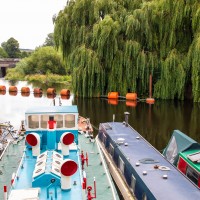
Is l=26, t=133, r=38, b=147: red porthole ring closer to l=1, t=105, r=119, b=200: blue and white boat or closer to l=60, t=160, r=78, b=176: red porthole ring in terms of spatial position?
l=1, t=105, r=119, b=200: blue and white boat

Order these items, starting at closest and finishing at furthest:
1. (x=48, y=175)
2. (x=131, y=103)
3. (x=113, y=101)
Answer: (x=48, y=175)
(x=131, y=103)
(x=113, y=101)

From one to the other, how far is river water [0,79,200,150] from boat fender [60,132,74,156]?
9.20m

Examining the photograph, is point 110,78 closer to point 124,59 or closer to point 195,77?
point 124,59

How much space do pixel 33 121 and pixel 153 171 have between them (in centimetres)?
506

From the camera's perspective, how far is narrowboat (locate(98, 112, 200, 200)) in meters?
9.70

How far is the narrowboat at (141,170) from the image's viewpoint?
31.8 feet

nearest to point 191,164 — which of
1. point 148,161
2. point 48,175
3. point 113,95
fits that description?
point 148,161

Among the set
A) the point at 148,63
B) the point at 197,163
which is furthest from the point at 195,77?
the point at 197,163

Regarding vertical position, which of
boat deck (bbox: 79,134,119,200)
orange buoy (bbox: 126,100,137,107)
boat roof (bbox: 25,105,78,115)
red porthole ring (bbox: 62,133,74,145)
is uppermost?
boat roof (bbox: 25,105,78,115)

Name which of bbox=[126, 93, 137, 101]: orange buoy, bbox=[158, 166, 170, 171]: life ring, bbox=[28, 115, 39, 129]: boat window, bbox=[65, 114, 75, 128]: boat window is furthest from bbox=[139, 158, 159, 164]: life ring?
bbox=[126, 93, 137, 101]: orange buoy

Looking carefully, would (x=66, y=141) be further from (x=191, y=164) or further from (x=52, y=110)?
(x=191, y=164)

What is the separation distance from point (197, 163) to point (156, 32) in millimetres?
25972

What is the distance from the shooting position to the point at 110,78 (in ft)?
119

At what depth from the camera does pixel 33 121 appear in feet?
42.2
